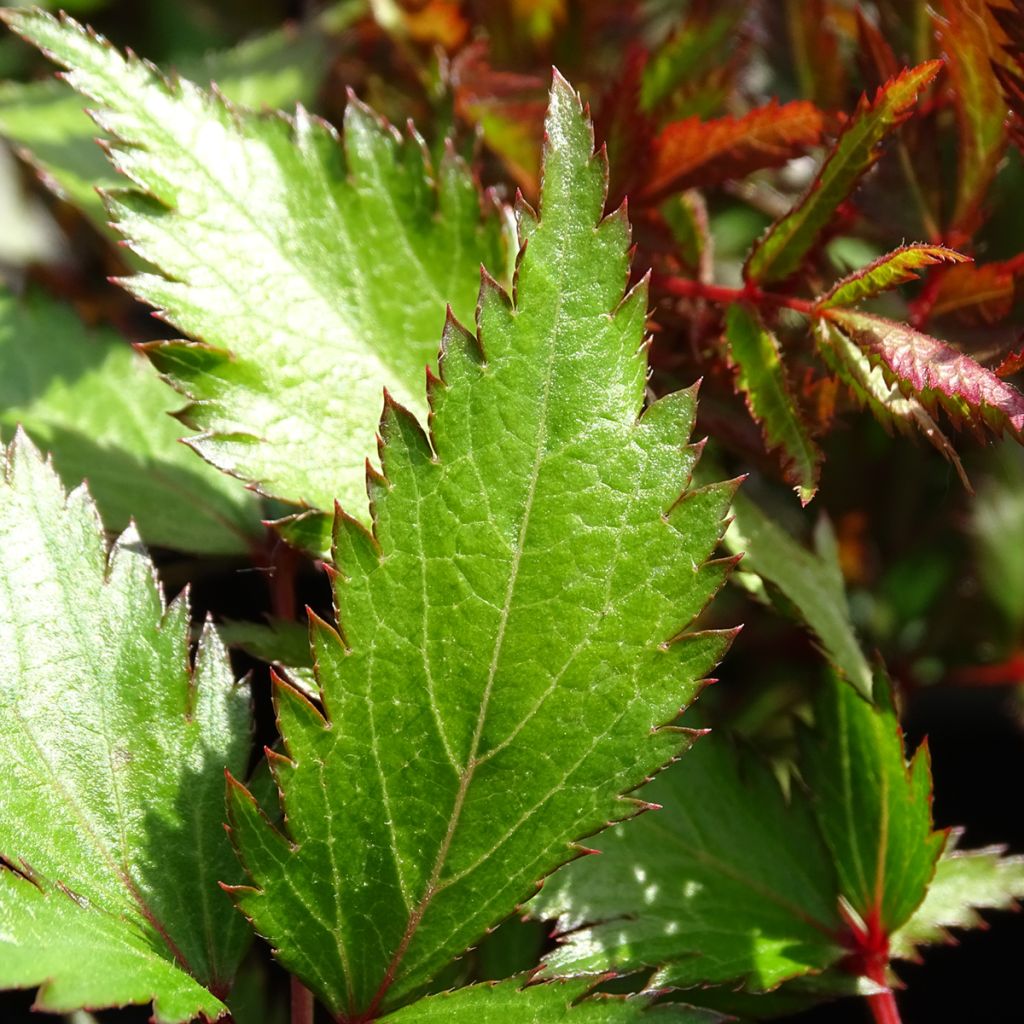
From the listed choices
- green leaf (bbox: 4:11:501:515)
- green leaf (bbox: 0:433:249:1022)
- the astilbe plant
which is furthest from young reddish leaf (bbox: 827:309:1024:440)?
green leaf (bbox: 0:433:249:1022)

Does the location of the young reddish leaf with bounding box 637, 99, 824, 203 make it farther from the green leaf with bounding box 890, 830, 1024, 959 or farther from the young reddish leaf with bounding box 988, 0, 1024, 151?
the green leaf with bounding box 890, 830, 1024, 959

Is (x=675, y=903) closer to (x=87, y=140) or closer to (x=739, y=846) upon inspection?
(x=739, y=846)

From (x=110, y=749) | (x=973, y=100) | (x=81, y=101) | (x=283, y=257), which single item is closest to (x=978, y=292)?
(x=973, y=100)

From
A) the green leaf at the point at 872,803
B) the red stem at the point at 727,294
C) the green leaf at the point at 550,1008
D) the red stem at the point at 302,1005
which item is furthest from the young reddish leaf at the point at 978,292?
the red stem at the point at 302,1005

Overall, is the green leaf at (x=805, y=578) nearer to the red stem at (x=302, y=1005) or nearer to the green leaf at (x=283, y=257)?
the green leaf at (x=283, y=257)

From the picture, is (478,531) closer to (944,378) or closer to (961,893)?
(944,378)

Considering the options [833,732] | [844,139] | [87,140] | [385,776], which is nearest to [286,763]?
[385,776]
